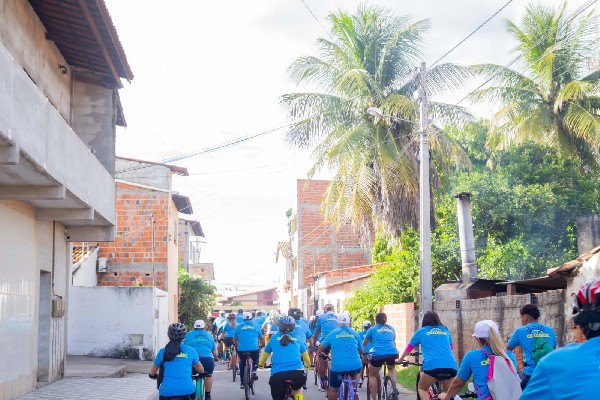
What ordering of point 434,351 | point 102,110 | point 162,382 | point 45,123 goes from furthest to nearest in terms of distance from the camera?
1. point 102,110
2. point 45,123
3. point 434,351
4. point 162,382

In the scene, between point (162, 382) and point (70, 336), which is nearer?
point (162, 382)

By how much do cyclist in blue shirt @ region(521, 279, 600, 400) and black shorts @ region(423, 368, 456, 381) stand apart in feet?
24.8

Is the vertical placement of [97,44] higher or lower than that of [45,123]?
higher

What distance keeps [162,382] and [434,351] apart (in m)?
3.66

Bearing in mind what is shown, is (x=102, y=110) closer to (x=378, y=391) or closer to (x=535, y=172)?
(x=378, y=391)

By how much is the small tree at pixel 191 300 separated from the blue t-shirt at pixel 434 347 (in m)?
30.1

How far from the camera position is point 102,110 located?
18.8 m

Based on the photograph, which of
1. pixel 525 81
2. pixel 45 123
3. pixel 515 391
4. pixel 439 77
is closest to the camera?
pixel 515 391

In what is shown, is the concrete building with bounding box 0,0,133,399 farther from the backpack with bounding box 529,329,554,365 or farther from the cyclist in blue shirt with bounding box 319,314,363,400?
the backpack with bounding box 529,329,554,365

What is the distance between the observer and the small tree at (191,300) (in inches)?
1578

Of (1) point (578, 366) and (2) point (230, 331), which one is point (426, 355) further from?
(2) point (230, 331)

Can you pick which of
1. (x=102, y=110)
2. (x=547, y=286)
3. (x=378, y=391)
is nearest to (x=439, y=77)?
(x=547, y=286)

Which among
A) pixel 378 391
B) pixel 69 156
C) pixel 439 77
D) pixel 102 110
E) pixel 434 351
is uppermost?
pixel 439 77

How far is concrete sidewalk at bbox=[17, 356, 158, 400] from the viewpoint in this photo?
15.3m
